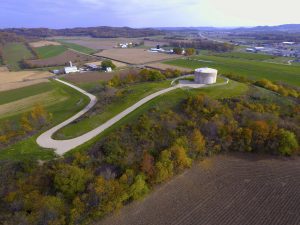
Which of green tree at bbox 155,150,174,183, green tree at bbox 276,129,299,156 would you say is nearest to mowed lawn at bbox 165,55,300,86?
green tree at bbox 276,129,299,156

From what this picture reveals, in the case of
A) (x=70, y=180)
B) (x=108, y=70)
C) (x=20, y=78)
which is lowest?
(x=20, y=78)

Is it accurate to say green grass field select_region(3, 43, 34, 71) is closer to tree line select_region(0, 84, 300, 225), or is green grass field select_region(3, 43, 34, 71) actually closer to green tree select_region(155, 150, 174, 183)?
tree line select_region(0, 84, 300, 225)

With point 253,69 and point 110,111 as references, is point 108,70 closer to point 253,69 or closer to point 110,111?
point 110,111

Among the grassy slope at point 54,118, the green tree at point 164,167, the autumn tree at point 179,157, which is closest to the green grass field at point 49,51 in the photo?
the grassy slope at point 54,118

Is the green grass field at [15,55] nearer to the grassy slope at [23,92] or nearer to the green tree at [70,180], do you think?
the grassy slope at [23,92]

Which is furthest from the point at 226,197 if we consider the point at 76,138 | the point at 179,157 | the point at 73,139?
the point at 73,139

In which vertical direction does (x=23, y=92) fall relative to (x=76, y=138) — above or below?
below
